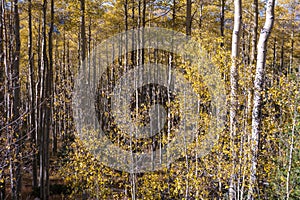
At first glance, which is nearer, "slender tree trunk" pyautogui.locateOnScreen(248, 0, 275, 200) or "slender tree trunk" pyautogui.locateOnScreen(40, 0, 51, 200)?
"slender tree trunk" pyautogui.locateOnScreen(248, 0, 275, 200)

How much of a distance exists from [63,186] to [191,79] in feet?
22.4

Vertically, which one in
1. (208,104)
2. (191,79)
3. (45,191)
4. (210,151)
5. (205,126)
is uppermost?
(191,79)

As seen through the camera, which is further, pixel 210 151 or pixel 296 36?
pixel 296 36

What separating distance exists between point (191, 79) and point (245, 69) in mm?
1385

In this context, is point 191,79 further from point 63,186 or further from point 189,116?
point 63,186

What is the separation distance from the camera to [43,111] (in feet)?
27.0

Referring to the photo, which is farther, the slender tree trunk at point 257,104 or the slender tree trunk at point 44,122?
the slender tree trunk at point 44,122

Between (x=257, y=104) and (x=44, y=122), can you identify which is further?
(x=44, y=122)

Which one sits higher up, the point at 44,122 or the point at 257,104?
the point at 257,104

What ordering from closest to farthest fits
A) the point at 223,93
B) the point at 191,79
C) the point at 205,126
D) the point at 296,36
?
1. the point at 223,93
2. the point at 205,126
3. the point at 191,79
4. the point at 296,36

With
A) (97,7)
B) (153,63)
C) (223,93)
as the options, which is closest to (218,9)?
(153,63)

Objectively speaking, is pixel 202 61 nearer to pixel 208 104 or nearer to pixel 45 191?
pixel 208 104

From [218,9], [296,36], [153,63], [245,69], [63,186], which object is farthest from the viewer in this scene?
[296,36]

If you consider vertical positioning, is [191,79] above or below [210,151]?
above
